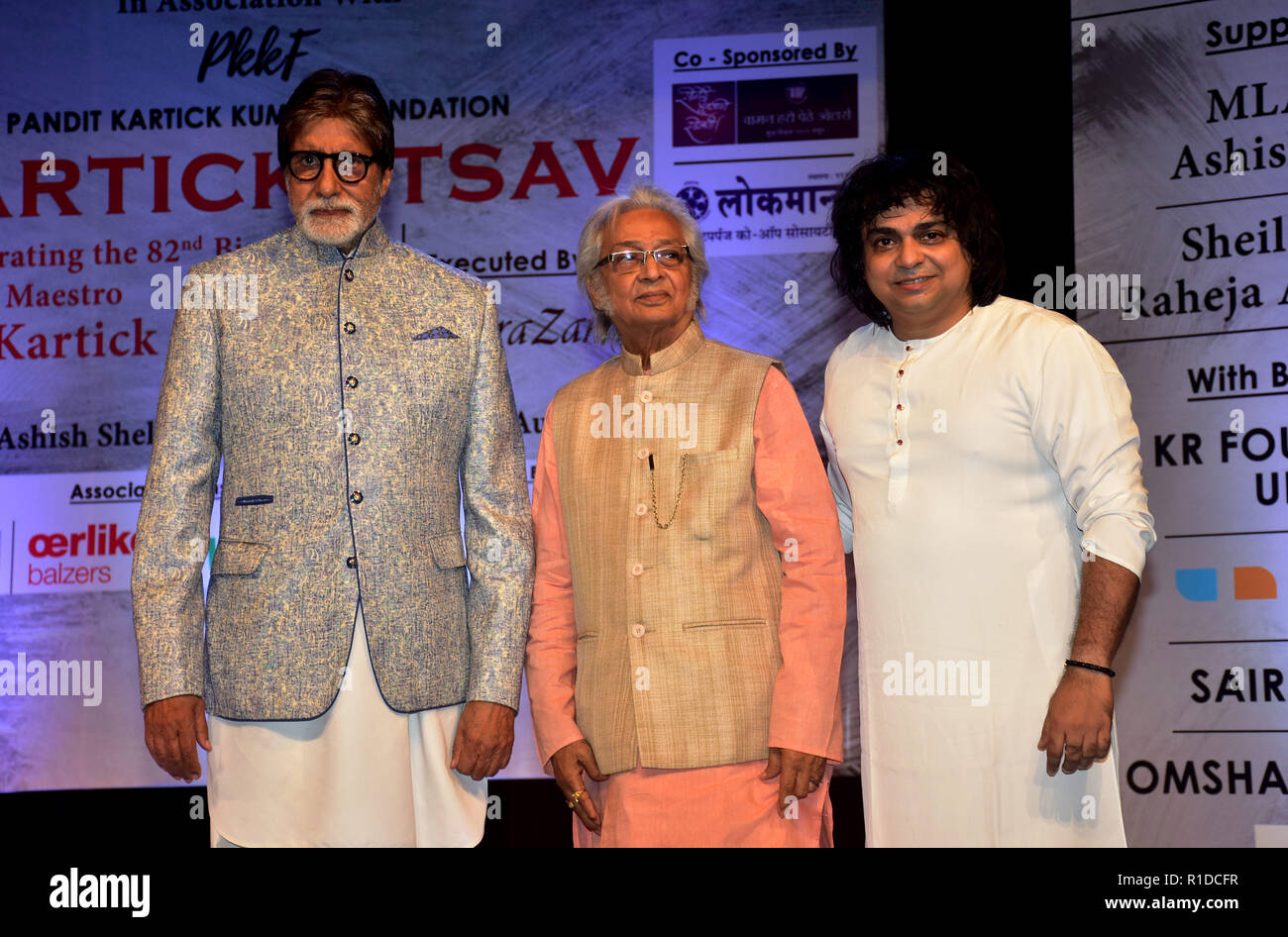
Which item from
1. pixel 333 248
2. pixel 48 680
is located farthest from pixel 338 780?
pixel 48 680

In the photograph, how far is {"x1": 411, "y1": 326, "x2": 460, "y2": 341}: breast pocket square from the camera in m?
2.67

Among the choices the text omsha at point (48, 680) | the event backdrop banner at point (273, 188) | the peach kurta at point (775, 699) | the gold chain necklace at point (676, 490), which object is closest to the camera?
the peach kurta at point (775, 699)

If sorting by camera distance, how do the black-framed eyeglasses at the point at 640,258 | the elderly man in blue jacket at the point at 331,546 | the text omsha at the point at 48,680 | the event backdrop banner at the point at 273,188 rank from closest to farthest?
the elderly man in blue jacket at the point at 331,546
the black-framed eyeglasses at the point at 640,258
the event backdrop banner at the point at 273,188
the text omsha at the point at 48,680

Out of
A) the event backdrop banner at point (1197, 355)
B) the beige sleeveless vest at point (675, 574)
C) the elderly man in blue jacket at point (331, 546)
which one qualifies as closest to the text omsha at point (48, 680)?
the elderly man in blue jacket at point (331, 546)

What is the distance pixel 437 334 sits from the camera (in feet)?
8.77

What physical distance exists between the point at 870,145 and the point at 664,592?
94.7 inches

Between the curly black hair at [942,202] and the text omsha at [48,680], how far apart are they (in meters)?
3.34

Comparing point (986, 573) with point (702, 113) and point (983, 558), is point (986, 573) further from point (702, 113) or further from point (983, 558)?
point (702, 113)

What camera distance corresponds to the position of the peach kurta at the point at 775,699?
260cm

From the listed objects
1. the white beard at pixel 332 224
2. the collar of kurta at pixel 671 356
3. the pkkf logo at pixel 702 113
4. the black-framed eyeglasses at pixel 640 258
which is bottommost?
the collar of kurta at pixel 671 356

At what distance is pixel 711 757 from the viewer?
2.63 m

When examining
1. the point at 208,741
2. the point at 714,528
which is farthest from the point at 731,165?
the point at 208,741

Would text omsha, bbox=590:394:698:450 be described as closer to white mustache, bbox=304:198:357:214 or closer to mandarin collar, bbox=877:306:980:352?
mandarin collar, bbox=877:306:980:352

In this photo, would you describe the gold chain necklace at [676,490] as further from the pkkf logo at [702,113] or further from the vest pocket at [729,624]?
the pkkf logo at [702,113]
